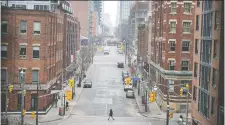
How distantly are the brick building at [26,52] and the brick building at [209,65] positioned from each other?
2311 cm

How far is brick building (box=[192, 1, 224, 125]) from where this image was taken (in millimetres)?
35062

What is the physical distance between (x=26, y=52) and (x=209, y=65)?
29.0 meters

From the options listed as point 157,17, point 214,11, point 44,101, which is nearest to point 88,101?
point 44,101

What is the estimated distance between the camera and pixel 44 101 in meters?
59.9

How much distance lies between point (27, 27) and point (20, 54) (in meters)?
3.81

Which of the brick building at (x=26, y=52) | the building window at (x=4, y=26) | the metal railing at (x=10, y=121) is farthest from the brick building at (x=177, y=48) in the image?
the building window at (x=4, y=26)

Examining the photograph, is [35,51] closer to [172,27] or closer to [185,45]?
[172,27]

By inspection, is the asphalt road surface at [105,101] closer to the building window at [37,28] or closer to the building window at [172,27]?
the building window at [37,28]

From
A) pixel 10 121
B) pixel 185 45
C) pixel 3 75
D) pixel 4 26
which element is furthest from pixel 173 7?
pixel 10 121

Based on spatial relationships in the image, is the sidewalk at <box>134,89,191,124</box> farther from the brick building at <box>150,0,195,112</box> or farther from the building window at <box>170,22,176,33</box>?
the building window at <box>170,22,176,33</box>

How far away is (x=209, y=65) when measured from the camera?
3853 centimetres

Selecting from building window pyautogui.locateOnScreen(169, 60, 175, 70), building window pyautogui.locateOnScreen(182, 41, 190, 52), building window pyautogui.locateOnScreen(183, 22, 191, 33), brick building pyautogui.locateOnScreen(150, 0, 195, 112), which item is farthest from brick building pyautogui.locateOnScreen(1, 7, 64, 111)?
building window pyautogui.locateOnScreen(182, 41, 190, 52)

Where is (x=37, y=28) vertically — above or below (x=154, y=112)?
above

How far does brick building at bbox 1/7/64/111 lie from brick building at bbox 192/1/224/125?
75.8 feet
